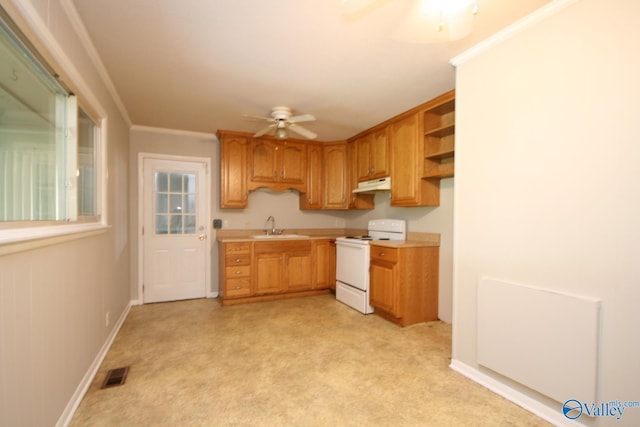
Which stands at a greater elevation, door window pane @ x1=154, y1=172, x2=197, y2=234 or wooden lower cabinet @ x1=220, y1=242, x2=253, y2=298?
door window pane @ x1=154, y1=172, x2=197, y2=234

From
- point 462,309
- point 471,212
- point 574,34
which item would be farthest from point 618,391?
point 574,34

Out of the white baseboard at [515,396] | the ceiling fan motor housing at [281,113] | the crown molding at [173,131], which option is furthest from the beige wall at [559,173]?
the crown molding at [173,131]

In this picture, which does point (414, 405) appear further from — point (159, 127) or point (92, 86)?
point (159, 127)

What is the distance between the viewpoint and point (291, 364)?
2391 mm

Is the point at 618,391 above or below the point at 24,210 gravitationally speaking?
below

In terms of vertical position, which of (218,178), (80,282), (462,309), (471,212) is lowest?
(462,309)

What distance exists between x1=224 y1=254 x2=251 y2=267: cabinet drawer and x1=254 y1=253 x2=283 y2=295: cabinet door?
0.11 metres

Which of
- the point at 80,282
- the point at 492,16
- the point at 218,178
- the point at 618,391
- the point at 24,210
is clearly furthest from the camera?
the point at 218,178

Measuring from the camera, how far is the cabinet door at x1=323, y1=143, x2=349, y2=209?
15.5ft

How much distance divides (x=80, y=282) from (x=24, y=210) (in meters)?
0.78

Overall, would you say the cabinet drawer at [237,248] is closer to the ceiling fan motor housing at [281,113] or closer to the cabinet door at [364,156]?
the ceiling fan motor housing at [281,113]

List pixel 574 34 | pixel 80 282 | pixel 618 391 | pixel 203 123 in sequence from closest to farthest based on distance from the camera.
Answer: pixel 618 391, pixel 574 34, pixel 80 282, pixel 203 123

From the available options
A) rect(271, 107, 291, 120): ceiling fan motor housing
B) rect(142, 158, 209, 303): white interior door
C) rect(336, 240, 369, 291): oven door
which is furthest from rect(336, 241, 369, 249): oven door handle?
rect(142, 158, 209, 303): white interior door

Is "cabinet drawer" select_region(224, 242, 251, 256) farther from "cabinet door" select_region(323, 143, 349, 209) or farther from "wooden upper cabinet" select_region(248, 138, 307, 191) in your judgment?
"cabinet door" select_region(323, 143, 349, 209)
